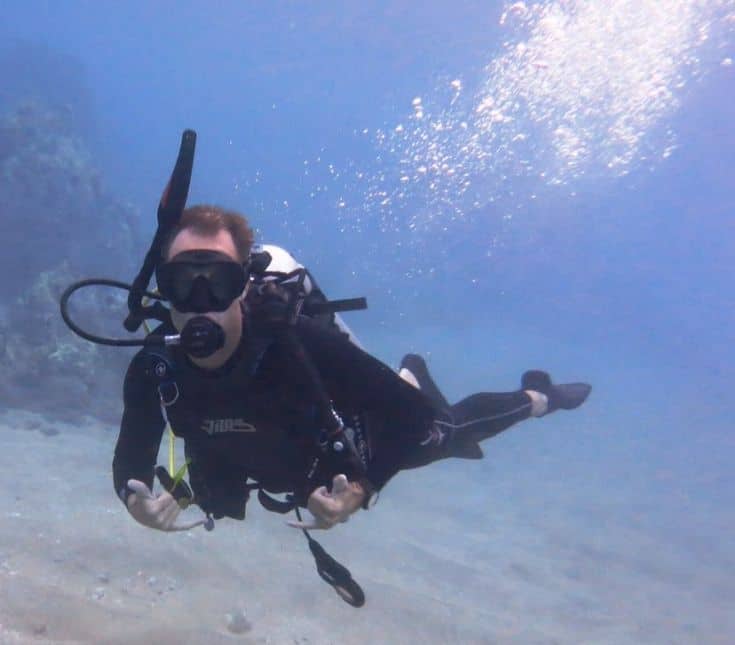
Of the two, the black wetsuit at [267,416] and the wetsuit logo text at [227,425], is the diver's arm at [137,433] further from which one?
the wetsuit logo text at [227,425]

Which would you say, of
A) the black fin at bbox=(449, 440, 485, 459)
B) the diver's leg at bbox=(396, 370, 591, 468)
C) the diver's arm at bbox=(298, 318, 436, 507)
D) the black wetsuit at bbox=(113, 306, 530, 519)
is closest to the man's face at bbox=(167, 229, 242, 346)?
the black wetsuit at bbox=(113, 306, 530, 519)

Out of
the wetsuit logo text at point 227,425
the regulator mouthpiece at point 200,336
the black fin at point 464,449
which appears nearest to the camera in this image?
the regulator mouthpiece at point 200,336

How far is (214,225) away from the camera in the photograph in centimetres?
312

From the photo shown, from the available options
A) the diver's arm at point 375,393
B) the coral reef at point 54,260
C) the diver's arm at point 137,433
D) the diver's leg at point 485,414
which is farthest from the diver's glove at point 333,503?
the coral reef at point 54,260

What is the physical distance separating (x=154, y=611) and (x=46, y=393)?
32.2ft

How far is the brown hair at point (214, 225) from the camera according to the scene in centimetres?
310

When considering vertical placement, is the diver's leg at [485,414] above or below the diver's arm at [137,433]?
above

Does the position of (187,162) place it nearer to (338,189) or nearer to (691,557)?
(691,557)

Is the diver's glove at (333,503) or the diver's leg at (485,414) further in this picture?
the diver's leg at (485,414)

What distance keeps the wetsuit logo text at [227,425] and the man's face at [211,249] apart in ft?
1.70

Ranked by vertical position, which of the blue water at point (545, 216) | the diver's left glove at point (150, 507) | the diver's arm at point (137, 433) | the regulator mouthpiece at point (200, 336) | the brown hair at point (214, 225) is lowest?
the diver's left glove at point (150, 507)

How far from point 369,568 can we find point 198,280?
24.8 feet

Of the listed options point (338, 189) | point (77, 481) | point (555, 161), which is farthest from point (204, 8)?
point (77, 481)

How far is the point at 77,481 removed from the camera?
9.59 meters
